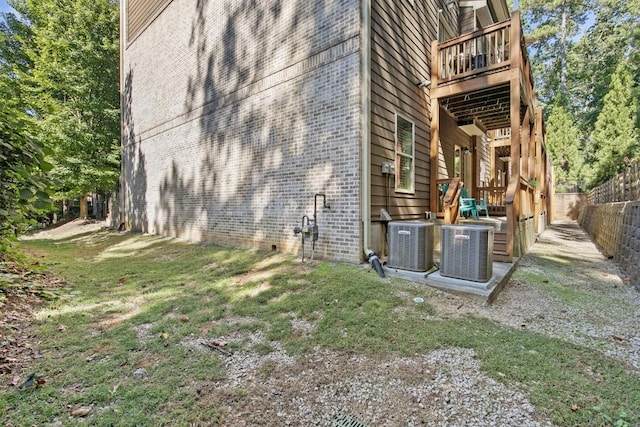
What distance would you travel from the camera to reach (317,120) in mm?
6059

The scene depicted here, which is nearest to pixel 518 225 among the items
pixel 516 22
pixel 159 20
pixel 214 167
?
pixel 516 22

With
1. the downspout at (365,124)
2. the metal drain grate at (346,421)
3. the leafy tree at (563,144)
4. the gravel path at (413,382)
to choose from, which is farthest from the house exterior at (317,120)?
the leafy tree at (563,144)

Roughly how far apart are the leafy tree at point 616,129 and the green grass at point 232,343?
1612 centimetres

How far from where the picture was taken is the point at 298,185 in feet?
21.0

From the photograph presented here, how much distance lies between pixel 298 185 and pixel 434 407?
4.78m

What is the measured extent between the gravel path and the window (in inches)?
122

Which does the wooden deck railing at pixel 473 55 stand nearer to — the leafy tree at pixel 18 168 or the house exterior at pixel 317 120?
the house exterior at pixel 317 120

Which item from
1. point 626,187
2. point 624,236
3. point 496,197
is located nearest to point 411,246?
point 624,236

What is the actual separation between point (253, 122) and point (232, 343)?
556cm

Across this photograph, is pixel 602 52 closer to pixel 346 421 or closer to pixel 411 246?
pixel 411 246

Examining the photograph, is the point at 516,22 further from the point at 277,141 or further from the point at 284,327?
the point at 284,327

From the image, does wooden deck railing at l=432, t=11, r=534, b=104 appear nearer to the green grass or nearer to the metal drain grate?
the green grass

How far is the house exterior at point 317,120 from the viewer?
5.65 metres

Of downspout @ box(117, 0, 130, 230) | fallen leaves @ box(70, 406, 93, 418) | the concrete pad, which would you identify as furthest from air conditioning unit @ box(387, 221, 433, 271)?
downspout @ box(117, 0, 130, 230)
